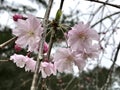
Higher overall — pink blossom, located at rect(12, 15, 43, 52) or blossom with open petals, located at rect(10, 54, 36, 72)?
pink blossom, located at rect(12, 15, 43, 52)

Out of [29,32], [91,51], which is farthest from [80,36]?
[29,32]

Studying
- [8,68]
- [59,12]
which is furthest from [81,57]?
[8,68]

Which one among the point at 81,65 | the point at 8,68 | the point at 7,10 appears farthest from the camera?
the point at 8,68

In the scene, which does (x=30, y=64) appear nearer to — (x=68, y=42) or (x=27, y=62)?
(x=27, y=62)

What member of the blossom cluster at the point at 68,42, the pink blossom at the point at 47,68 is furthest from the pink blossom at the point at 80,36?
the pink blossom at the point at 47,68

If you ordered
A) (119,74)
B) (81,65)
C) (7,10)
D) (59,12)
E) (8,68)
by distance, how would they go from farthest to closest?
(8,68), (7,10), (119,74), (81,65), (59,12)

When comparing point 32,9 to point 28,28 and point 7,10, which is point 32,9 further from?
point 28,28

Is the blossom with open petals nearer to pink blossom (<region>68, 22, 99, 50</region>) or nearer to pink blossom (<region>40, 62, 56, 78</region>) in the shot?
pink blossom (<region>40, 62, 56, 78</region>)

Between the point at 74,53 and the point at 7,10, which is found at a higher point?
the point at 74,53

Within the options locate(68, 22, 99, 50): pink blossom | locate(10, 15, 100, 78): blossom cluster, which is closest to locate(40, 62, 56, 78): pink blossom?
locate(10, 15, 100, 78): blossom cluster
